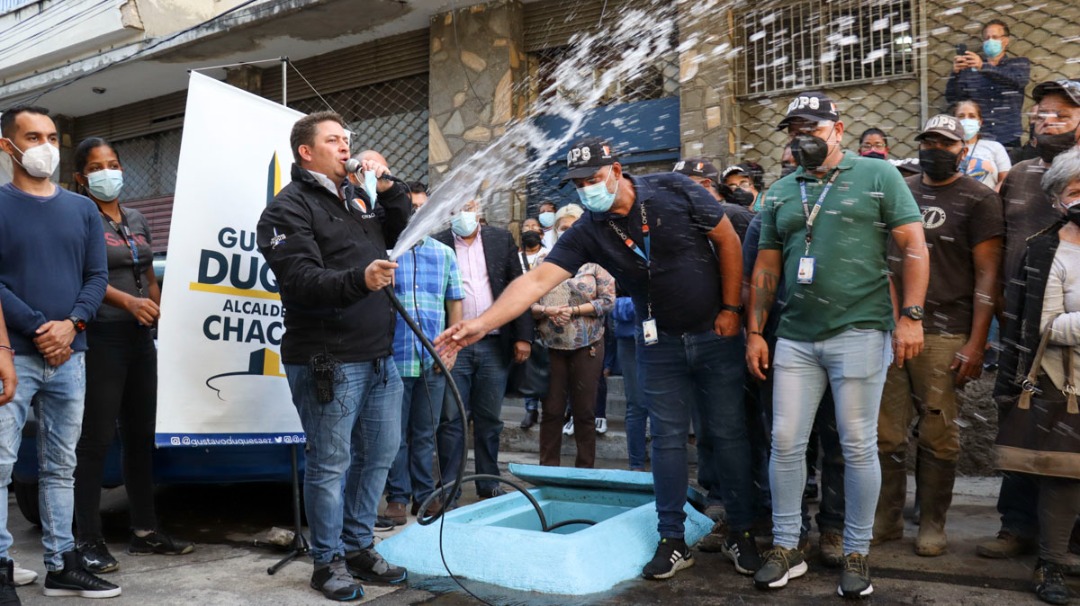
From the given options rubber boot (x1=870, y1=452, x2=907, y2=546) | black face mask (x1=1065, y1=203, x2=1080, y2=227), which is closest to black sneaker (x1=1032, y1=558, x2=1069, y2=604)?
rubber boot (x1=870, y1=452, x2=907, y2=546)

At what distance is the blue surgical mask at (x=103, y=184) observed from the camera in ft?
16.2

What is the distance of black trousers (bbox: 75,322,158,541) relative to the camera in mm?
4715

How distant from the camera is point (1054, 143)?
4.68m

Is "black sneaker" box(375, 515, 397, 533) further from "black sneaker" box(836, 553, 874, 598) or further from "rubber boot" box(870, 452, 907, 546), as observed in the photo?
"rubber boot" box(870, 452, 907, 546)

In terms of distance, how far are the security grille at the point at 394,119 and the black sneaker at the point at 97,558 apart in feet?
26.8

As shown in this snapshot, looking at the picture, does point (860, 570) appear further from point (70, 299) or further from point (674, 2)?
point (674, 2)

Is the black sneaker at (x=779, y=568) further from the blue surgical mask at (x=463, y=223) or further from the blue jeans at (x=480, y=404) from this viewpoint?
the blue surgical mask at (x=463, y=223)

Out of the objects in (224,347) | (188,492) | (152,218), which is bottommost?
(188,492)

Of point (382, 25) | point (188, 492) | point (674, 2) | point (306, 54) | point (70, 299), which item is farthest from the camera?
Result: point (306, 54)

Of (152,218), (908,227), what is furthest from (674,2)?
(152,218)

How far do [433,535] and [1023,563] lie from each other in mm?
2852

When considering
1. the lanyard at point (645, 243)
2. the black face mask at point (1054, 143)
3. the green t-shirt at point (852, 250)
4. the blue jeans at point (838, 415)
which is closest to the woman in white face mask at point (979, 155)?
the black face mask at point (1054, 143)

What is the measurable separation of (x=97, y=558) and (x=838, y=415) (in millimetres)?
3594

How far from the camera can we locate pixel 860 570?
401 centimetres
